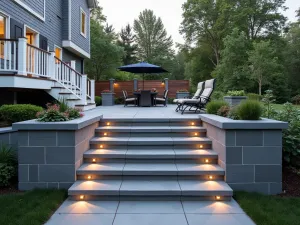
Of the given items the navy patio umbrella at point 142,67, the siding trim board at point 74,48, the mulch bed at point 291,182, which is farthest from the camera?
the siding trim board at point 74,48

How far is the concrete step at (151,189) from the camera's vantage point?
3.55 metres

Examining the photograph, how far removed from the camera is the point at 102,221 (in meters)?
2.99

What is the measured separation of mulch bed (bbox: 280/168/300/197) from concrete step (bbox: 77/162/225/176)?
98 cm

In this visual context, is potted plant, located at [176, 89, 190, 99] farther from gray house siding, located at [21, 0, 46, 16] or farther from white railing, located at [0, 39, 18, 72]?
white railing, located at [0, 39, 18, 72]

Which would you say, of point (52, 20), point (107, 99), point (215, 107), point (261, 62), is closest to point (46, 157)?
point (215, 107)

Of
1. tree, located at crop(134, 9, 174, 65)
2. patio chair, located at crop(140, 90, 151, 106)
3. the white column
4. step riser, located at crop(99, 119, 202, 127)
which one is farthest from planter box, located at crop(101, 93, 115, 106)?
tree, located at crop(134, 9, 174, 65)

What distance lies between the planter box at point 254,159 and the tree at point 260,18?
2442cm

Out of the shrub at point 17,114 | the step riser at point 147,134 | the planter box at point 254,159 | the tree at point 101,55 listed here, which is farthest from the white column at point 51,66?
the tree at point 101,55

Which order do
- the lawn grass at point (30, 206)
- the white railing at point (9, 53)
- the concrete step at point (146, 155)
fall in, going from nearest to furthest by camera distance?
the lawn grass at point (30, 206) → the concrete step at point (146, 155) → the white railing at point (9, 53)

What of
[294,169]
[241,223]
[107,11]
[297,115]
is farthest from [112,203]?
[107,11]

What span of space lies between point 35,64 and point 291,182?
6.66m

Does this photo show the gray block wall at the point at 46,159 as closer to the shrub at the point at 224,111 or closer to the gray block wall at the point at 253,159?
the gray block wall at the point at 253,159

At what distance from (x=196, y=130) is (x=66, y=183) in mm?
2535

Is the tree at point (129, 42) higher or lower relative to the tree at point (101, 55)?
higher
